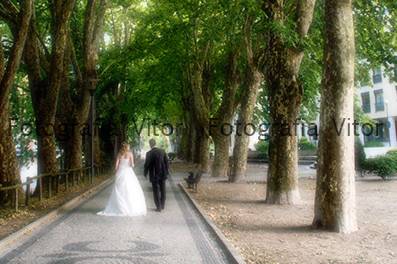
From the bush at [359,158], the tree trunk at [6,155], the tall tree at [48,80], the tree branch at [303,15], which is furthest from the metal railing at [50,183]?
the bush at [359,158]

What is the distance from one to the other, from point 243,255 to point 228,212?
554 centimetres

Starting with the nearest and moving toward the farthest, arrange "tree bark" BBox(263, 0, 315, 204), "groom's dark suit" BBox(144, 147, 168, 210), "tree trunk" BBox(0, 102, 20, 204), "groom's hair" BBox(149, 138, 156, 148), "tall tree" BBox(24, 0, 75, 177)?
"tree trunk" BBox(0, 102, 20, 204) < "groom's hair" BBox(149, 138, 156, 148) < "groom's dark suit" BBox(144, 147, 168, 210) < "tree bark" BBox(263, 0, 315, 204) < "tall tree" BBox(24, 0, 75, 177)

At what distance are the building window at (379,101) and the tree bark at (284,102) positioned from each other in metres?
41.4

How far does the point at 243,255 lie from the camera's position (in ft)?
27.4

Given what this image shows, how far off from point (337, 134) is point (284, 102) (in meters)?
4.53

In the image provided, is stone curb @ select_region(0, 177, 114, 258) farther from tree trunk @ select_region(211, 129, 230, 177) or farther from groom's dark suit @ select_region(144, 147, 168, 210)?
tree trunk @ select_region(211, 129, 230, 177)

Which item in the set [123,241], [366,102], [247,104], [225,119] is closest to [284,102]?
[123,241]

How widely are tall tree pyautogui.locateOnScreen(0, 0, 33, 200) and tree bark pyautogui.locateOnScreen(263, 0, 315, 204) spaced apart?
629 cm

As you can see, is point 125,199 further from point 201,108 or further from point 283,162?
point 201,108

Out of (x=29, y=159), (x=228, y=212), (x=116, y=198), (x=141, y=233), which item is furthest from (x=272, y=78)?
(x=29, y=159)

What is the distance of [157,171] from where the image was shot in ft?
46.4

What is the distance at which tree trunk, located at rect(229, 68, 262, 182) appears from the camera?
22312 mm

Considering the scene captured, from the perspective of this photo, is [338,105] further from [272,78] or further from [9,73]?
[9,73]

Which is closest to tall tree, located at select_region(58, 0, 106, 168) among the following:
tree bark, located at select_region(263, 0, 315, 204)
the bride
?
the bride
